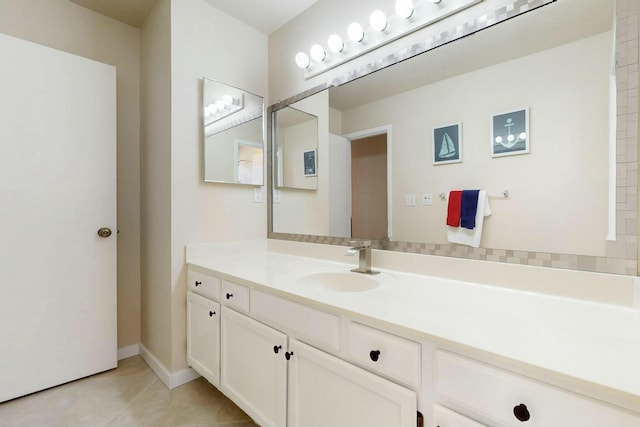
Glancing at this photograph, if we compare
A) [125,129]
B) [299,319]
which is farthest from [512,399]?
[125,129]

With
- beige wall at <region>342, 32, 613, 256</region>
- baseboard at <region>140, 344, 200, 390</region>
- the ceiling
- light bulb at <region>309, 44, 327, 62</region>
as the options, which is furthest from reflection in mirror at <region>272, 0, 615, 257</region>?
baseboard at <region>140, 344, 200, 390</region>

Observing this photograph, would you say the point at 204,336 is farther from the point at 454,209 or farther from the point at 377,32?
the point at 377,32

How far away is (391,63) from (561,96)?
741 mm

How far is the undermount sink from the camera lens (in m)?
1.35

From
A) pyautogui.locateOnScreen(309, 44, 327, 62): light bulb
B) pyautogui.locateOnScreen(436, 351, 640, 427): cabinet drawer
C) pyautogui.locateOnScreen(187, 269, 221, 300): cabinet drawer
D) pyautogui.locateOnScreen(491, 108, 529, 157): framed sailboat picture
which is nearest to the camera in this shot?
pyautogui.locateOnScreen(436, 351, 640, 427): cabinet drawer

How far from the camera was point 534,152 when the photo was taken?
3.43 ft

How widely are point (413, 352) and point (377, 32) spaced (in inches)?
58.7

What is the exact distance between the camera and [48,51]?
1.70 metres

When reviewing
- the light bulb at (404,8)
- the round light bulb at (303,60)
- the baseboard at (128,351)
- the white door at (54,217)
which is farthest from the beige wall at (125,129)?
the light bulb at (404,8)

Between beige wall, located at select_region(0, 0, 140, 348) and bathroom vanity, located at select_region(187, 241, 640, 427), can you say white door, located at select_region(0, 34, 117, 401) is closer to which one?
beige wall, located at select_region(0, 0, 140, 348)

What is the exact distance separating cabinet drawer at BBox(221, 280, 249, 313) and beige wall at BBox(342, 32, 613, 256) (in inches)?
31.8

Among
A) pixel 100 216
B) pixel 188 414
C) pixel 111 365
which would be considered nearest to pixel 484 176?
pixel 188 414

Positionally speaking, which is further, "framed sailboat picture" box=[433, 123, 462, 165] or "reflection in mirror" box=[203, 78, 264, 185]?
"reflection in mirror" box=[203, 78, 264, 185]

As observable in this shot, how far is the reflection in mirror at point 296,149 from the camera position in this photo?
6.15 feet
